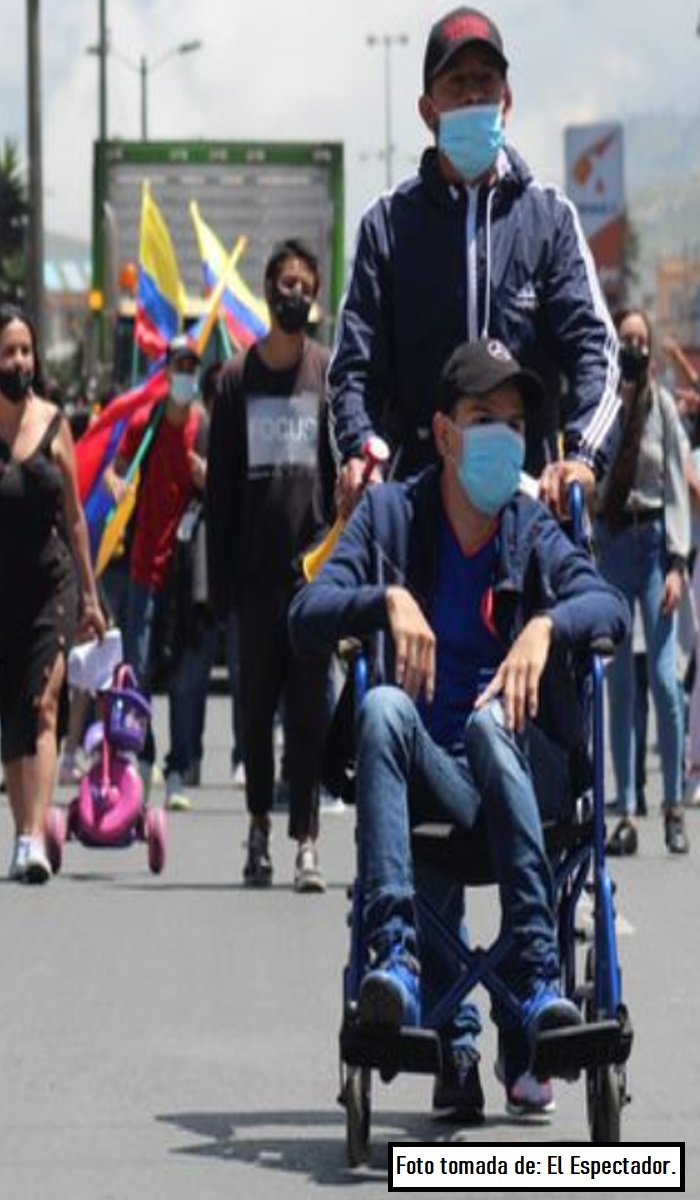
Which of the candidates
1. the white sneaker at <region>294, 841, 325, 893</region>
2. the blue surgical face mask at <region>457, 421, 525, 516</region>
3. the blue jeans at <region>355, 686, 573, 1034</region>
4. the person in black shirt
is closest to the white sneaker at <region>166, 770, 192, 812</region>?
the person in black shirt

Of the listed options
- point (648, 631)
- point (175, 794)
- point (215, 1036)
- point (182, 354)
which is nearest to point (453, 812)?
point (215, 1036)

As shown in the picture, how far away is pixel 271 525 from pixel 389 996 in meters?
6.43

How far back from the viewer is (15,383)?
14703 mm

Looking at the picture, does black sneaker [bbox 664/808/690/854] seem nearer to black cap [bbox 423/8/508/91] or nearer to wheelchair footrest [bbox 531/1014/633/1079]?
black cap [bbox 423/8/508/91]

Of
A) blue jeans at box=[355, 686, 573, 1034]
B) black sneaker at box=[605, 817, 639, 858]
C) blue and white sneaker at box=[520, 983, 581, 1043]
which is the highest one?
blue jeans at box=[355, 686, 573, 1034]

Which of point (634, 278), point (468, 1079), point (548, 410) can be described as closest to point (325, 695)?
point (548, 410)

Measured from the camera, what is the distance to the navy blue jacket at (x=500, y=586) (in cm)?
854

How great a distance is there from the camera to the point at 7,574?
14.8 m

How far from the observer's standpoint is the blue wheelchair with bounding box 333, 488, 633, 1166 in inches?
324

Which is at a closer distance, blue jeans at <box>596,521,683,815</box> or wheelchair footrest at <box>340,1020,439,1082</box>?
wheelchair footrest at <box>340,1020,439,1082</box>

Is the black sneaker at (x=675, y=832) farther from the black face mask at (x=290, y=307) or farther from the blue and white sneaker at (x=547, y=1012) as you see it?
the blue and white sneaker at (x=547, y=1012)

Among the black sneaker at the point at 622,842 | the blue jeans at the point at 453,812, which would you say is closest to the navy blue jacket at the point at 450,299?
the blue jeans at the point at 453,812

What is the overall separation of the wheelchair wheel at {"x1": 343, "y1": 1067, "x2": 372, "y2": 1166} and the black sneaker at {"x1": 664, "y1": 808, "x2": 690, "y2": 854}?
7.48m

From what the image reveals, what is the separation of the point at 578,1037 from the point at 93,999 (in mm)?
3329
